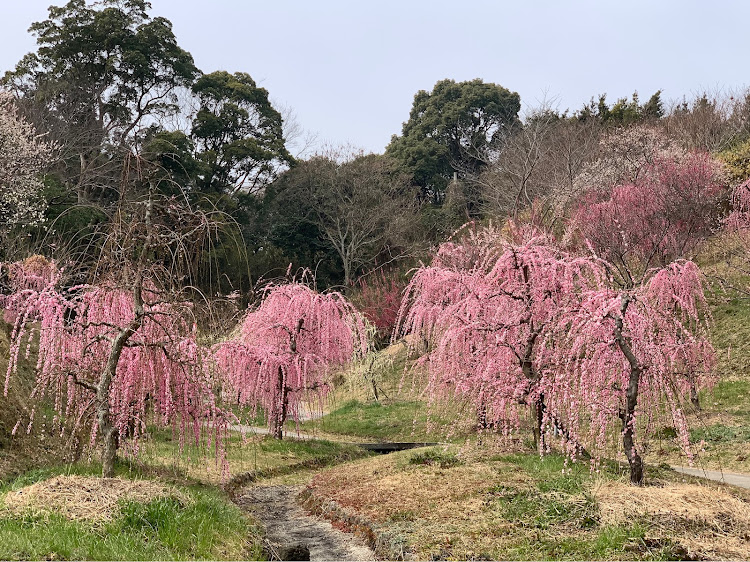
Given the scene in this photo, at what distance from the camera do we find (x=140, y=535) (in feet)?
18.6

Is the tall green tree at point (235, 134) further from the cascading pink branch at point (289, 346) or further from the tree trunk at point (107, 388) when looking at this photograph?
the tree trunk at point (107, 388)

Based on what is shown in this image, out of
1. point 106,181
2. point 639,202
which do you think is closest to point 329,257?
point 106,181

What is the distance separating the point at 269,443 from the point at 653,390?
926 centimetres

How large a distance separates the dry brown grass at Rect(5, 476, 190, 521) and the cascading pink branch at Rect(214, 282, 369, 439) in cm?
691

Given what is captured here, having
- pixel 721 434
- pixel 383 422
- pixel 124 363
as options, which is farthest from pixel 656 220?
pixel 124 363

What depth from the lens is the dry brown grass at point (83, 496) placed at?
19.5ft

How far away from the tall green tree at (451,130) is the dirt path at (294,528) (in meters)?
36.8

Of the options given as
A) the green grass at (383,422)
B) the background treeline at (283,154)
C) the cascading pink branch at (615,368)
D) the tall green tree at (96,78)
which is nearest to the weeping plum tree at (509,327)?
the cascading pink branch at (615,368)

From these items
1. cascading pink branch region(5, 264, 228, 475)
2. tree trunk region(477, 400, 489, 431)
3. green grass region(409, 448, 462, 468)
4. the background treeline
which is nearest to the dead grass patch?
green grass region(409, 448, 462, 468)

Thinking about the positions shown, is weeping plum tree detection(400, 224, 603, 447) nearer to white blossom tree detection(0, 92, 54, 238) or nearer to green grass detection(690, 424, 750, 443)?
green grass detection(690, 424, 750, 443)

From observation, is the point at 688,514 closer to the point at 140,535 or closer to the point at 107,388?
the point at 140,535

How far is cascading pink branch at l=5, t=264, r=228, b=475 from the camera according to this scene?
7.42 meters

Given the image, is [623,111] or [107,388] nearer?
[107,388]

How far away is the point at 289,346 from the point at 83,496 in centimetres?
894
